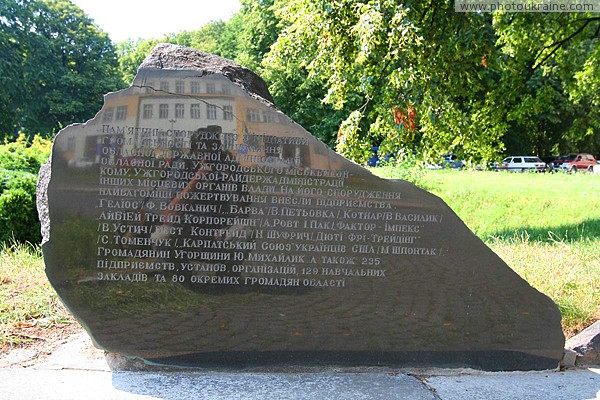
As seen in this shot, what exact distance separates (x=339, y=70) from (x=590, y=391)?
282 inches

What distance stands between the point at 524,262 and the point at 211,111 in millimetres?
4158

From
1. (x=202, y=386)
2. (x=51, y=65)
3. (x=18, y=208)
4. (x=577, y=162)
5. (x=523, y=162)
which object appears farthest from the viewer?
(x=577, y=162)

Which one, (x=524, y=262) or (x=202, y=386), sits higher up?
(x=524, y=262)

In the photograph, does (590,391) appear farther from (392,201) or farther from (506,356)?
(392,201)

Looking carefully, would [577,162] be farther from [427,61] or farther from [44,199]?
[44,199]

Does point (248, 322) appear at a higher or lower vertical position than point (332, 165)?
lower

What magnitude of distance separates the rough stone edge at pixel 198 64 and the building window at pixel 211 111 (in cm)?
26

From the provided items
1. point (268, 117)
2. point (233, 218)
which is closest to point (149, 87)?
point (268, 117)

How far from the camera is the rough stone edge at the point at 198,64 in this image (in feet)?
13.6

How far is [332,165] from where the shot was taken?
13.5 feet

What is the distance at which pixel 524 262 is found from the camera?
20.9 ft

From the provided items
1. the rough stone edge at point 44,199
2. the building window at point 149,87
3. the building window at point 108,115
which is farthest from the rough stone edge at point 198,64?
the rough stone edge at point 44,199

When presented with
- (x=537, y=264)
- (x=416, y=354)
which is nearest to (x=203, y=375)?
(x=416, y=354)

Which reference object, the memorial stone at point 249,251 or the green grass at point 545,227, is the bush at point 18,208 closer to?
the memorial stone at point 249,251
